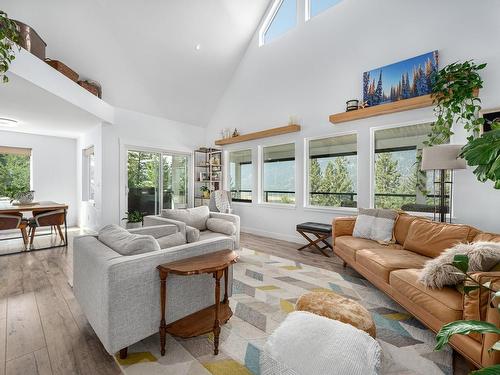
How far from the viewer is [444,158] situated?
9.11 feet

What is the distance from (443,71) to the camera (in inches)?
124

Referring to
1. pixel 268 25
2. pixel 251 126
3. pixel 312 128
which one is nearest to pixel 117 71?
pixel 251 126

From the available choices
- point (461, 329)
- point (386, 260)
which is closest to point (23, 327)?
point (461, 329)

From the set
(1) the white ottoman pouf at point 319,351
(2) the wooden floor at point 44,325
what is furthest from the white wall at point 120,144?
(1) the white ottoman pouf at point 319,351

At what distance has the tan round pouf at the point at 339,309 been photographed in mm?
1544

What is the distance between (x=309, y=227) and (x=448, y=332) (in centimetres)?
330

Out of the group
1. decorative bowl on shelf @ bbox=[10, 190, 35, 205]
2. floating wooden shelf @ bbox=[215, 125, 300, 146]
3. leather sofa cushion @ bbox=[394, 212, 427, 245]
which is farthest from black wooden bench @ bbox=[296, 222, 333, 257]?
decorative bowl on shelf @ bbox=[10, 190, 35, 205]

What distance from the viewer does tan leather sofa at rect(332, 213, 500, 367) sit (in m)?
1.41

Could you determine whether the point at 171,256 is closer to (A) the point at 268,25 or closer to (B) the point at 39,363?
(B) the point at 39,363

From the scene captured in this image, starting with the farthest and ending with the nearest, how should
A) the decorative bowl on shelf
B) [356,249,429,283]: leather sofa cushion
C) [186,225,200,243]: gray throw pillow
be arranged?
→ 1. the decorative bowl on shelf
2. [186,225,200,243]: gray throw pillow
3. [356,249,429,283]: leather sofa cushion

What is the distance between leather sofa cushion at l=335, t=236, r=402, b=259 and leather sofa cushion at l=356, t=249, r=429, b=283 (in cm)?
14

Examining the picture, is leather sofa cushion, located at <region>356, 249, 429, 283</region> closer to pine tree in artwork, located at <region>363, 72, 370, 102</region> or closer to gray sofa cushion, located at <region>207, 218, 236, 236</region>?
gray sofa cushion, located at <region>207, 218, 236, 236</region>

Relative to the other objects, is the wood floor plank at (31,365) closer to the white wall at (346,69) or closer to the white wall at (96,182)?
the white wall at (96,182)

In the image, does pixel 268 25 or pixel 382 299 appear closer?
pixel 382 299
